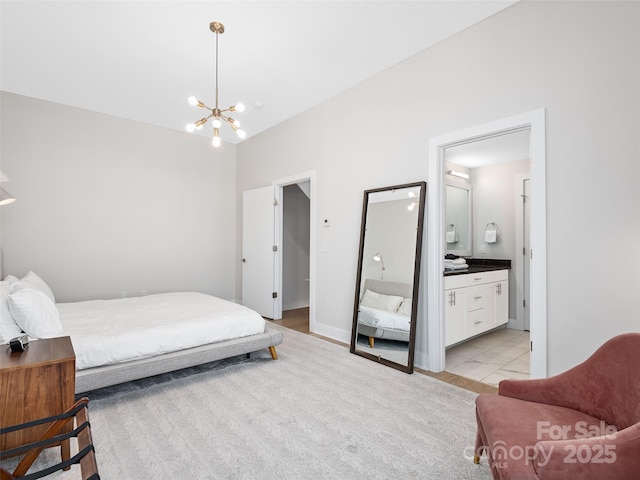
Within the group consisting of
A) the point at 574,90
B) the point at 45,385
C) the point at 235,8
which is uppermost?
the point at 235,8

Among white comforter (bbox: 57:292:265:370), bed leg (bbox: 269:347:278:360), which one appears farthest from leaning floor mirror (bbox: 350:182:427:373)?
white comforter (bbox: 57:292:265:370)

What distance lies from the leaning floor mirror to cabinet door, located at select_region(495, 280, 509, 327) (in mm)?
1858

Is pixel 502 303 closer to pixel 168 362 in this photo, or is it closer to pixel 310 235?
pixel 310 235

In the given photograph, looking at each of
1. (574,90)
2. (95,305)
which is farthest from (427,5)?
(95,305)

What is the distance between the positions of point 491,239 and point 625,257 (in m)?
3.04

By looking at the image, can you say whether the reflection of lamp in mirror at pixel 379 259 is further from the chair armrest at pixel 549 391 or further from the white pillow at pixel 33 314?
the white pillow at pixel 33 314

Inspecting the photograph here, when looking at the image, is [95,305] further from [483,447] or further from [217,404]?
[483,447]

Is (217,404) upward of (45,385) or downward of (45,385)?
downward

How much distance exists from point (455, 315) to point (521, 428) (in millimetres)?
2269

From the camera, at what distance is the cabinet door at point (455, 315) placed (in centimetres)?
338

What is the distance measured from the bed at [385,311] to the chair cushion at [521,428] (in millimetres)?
1557

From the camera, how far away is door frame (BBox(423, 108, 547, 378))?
7.61 feet

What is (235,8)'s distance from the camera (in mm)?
2523

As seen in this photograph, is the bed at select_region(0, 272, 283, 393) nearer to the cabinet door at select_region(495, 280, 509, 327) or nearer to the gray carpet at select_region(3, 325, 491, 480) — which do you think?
the gray carpet at select_region(3, 325, 491, 480)
